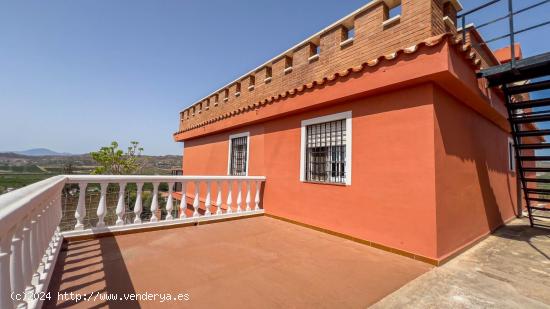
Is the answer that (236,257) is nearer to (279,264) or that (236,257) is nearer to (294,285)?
(279,264)

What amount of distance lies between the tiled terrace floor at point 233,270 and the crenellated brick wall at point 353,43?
11.1 ft

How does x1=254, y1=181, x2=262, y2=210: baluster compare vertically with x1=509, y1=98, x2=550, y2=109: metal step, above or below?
below

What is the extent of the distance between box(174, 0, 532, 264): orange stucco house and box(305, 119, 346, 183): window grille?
22 mm

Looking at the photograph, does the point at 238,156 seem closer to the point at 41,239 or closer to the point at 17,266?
the point at 41,239

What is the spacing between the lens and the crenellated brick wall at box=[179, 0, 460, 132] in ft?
12.5

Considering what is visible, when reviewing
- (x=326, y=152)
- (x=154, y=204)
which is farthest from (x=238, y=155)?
(x=326, y=152)

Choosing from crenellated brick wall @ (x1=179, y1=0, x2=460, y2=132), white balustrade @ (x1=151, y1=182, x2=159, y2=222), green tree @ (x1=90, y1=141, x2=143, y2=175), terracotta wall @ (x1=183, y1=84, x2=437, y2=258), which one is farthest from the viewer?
green tree @ (x1=90, y1=141, x2=143, y2=175)

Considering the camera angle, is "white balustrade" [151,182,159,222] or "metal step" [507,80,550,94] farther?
"white balustrade" [151,182,159,222]

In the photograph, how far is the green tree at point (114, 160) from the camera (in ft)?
55.2

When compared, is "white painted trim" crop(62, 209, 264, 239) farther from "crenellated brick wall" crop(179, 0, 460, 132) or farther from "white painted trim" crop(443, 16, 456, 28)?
"white painted trim" crop(443, 16, 456, 28)

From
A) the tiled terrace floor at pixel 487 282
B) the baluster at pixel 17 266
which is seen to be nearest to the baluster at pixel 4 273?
the baluster at pixel 17 266

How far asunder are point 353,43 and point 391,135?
81.9 inches

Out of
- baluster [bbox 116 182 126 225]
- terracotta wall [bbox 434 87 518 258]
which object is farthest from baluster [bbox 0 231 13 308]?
terracotta wall [bbox 434 87 518 258]

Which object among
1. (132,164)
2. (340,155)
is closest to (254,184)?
(340,155)
